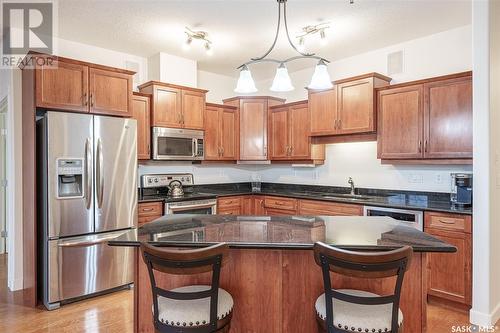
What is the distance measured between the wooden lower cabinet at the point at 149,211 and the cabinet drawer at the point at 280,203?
1606mm

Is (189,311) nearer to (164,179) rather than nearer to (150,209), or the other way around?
(150,209)

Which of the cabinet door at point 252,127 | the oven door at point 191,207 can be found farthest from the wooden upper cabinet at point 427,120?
the oven door at point 191,207

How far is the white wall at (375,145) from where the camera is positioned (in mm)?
3584

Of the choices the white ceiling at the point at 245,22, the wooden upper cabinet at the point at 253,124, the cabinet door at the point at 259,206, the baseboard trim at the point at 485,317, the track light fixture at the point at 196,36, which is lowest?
the baseboard trim at the point at 485,317

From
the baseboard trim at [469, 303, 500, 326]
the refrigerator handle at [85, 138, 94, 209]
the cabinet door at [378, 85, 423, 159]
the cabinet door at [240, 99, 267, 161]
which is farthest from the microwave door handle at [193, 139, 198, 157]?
the baseboard trim at [469, 303, 500, 326]

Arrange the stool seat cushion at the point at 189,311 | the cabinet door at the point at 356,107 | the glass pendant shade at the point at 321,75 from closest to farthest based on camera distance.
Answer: the stool seat cushion at the point at 189,311 → the glass pendant shade at the point at 321,75 → the cabinet door at the point at 356,107

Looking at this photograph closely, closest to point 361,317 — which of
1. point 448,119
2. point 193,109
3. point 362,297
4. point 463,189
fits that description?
point 362,297

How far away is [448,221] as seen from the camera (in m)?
3.00

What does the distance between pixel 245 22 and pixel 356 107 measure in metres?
1.68

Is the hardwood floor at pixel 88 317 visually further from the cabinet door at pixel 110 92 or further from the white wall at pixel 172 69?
the white wall at pixel 172 69

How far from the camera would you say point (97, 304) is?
3152 mm

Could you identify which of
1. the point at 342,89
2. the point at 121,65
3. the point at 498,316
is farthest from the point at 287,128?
the point at 498,316

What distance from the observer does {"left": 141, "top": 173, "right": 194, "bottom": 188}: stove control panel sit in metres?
4.37

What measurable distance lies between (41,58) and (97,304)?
243 cm
